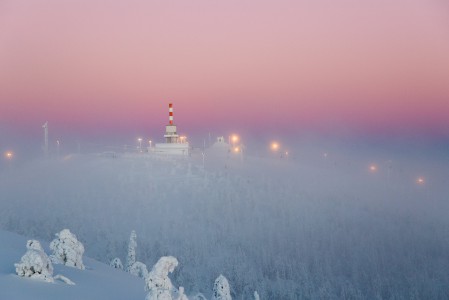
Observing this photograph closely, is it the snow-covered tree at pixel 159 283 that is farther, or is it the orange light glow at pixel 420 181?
the orange light glow at pixel 420 181

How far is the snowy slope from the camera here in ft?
40.5

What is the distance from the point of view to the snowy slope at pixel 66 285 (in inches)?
486

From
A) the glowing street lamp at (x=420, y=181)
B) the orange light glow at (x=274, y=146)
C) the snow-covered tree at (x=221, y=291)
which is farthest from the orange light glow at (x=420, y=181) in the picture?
the snow-covered tree at (x=221, y=291)

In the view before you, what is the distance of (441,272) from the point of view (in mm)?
78875

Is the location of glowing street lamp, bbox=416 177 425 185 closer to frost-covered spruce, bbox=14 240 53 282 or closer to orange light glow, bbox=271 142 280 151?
orange light glow, bbox=271 142 280 151

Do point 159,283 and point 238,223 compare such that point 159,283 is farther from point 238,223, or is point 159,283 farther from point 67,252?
point 238,223

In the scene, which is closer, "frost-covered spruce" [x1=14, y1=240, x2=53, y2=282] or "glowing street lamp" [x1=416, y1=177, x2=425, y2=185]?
"frost-covered spruce" [x1=14, y1=240, x2=53, y2=282]

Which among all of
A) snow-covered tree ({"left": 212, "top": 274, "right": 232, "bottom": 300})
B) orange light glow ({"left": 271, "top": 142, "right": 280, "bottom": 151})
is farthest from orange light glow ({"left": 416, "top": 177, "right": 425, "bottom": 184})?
snow-covered tree ({"left": 212, "top": 274, "right": 232, "bottom": 300})

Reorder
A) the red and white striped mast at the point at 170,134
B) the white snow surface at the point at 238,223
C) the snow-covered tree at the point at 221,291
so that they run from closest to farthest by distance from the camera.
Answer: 1. the snow-covered tree at the point at 221,291
2. the white snow surface at the point at 238,223
3. the red and white striped mast at the point at 170,134

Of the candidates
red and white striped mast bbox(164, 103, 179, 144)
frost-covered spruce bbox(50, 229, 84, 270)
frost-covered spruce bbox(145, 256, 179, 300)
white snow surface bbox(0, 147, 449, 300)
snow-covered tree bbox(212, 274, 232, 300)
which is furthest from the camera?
red and white striped mast bbox(164, 103, 179, 144)

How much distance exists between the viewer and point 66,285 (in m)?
→ 14.0

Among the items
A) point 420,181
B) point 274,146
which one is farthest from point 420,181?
point 274,146

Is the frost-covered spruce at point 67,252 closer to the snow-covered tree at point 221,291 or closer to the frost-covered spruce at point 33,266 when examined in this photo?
the frost-covered spruce at point 33,266

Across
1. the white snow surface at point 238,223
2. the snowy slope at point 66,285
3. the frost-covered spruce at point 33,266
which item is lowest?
the white snow surface at point 238,223
